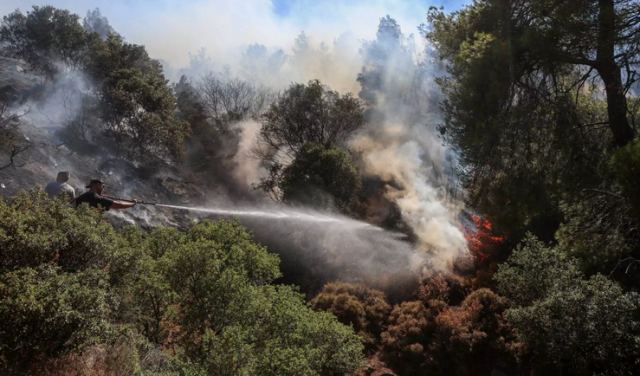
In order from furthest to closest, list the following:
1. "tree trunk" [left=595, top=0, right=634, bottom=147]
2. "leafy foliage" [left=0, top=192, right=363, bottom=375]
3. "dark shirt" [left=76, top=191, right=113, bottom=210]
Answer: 1. "dark shirt" [left=76, top=191, right=113, bottom=210]
2. "tree trunk" [left=595, top=0, right=634, bottom=147]
3. "leafy foliage" [left=0, top=192, right=363, bottom=375]

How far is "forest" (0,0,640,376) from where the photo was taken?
5859mm

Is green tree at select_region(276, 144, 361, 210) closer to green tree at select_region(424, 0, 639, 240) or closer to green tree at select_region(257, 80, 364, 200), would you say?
green tree at select_region(257, 80, 364, 200)

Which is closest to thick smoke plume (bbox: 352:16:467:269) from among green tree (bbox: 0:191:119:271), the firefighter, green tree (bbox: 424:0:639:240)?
green tree (bbox: 424:0:639:240)

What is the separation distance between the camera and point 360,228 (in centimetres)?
2122

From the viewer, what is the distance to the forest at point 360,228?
5.86 metres

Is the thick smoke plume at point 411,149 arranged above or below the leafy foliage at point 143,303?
above

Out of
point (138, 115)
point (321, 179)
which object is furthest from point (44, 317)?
point (138, 115)

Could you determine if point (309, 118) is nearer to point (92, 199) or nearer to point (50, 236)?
point (92, 199)

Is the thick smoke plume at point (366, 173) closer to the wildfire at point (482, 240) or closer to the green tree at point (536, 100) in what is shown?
the wildfire at point (482, 240)

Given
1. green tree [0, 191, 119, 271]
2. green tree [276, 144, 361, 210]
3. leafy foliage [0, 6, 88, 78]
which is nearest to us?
green tree [0, 191, 119, 271]

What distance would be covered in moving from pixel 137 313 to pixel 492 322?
400 inches

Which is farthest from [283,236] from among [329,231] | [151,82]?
[151,82]

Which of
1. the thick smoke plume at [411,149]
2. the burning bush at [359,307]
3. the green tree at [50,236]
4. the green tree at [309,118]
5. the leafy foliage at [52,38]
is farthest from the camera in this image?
the leafy foliage at [52,38]

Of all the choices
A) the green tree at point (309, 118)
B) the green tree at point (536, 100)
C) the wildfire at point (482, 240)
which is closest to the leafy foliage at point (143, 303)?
the green tree at point (536, 100)
